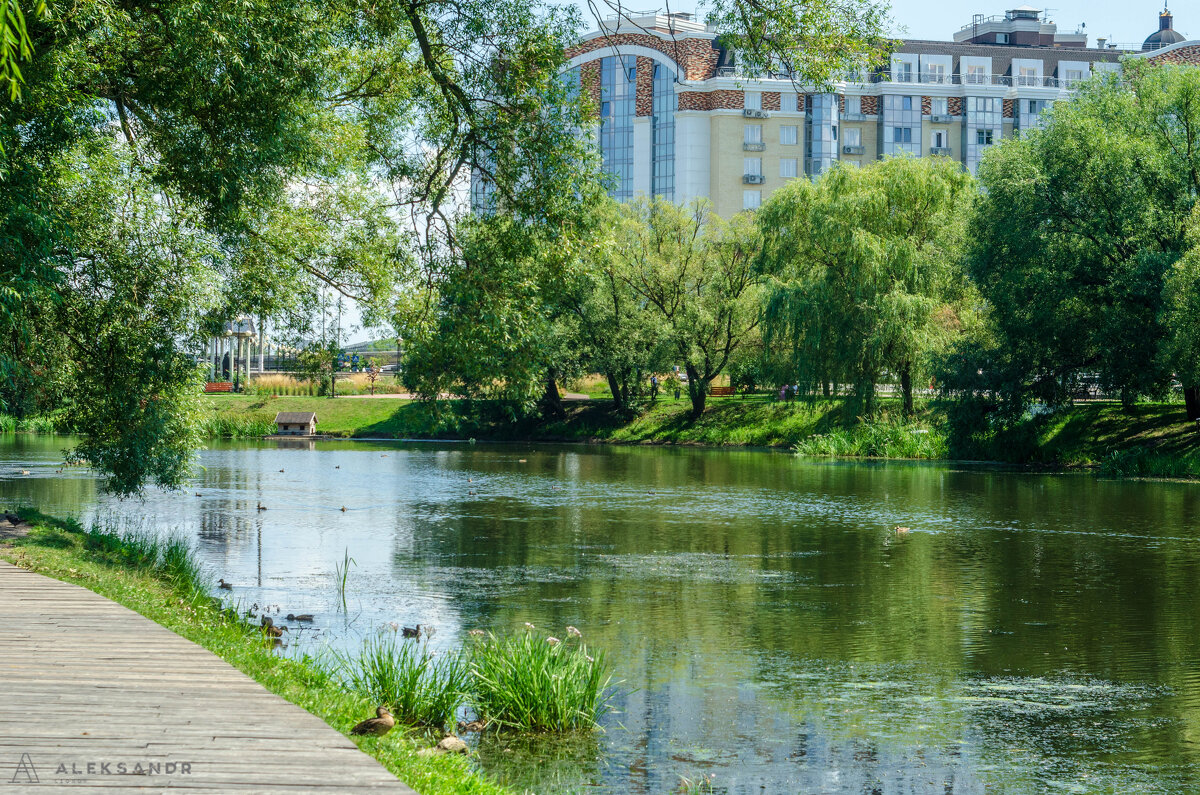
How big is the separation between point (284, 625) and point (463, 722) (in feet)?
14.9

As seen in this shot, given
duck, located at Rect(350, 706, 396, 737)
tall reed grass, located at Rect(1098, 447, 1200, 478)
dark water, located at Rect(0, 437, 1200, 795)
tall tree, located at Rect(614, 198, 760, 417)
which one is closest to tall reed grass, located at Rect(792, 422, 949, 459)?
tall reed grass, located at Rect(1098, 447, 1200, 478)

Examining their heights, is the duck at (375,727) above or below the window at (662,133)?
below

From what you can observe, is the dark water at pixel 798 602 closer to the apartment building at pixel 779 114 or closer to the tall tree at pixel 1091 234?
the tall tree at pixel 1091 234

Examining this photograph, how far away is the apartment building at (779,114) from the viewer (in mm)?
96875

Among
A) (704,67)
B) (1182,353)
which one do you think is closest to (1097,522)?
(1182,353)

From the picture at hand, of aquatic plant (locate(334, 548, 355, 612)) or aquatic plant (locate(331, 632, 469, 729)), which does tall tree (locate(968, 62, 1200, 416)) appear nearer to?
aquatic plant (locate(334, 548, 355, 612))

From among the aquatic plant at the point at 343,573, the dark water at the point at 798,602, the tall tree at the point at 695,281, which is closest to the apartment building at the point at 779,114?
the tall tree at the point at 695,281

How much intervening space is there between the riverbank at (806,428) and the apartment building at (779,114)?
37399mm

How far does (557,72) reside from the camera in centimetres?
1666

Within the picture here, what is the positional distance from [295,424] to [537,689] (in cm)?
5751

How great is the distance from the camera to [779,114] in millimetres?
97625

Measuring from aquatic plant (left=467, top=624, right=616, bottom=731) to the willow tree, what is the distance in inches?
1336

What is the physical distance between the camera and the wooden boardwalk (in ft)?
18.7

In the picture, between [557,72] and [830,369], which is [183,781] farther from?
[830,369]
